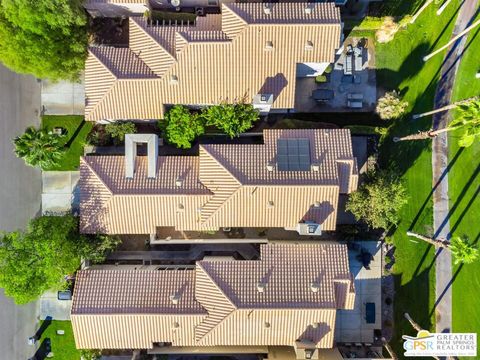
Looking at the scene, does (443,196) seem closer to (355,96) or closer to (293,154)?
(355,96)

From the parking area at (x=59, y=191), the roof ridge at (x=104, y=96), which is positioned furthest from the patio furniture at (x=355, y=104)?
the parking area at (x=59, y=191)

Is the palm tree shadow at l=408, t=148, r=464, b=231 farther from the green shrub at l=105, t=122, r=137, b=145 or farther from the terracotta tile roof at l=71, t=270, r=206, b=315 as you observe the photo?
the green shrub at l=105, t=122, r=137, b=145

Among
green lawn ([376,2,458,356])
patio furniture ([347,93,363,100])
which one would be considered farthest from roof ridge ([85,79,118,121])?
green lawn ([376,2,458,356])

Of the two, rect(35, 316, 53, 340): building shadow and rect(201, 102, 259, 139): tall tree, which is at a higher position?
rect(201, 102, 259, 139): tall tree

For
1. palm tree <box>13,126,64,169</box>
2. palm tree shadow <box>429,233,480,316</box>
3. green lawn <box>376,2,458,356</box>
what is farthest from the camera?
palm tree shadow <box>429,233,480,316</box>

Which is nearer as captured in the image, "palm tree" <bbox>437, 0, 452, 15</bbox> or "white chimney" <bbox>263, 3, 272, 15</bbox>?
"white chimney" <bbox>263, 3, 272, 15</bbox>
